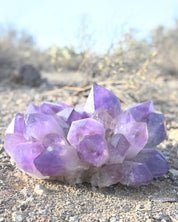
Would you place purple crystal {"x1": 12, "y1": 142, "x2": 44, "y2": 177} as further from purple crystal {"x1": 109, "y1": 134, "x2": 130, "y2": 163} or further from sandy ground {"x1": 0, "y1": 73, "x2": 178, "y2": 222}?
purple crystal {"x1": 109, "y1": 134, "x2": 130, "y2": 163}

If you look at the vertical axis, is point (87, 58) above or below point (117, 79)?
above

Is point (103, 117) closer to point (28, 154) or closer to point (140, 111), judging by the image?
point (140, 111)

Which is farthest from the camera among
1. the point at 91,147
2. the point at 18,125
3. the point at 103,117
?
the point at 18,125

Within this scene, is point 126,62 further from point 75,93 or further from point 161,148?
point 161,148

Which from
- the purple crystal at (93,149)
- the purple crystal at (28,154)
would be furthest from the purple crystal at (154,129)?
the purple crystal at (28,154)

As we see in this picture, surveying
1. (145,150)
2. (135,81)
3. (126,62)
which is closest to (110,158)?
(145,150)

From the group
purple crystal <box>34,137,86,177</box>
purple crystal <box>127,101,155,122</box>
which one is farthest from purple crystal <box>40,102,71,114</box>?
purple crystal <box>127,101,155,122</box>

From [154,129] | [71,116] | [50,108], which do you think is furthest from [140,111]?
[50,108]

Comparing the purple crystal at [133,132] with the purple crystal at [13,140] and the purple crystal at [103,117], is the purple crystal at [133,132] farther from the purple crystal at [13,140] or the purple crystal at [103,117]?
the purple crystal at [13,140]
